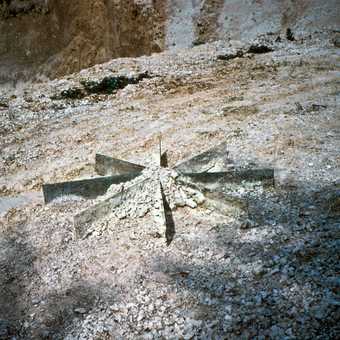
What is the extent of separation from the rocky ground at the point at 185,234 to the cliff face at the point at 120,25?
21.2 feet

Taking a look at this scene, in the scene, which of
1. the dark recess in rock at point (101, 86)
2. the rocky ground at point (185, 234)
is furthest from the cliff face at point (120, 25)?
the rocky ground at point (185, 234)

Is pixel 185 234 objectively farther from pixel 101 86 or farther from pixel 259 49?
pixel 259 49

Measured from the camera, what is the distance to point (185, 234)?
3.98 meters

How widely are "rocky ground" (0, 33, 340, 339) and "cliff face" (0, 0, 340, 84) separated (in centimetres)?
647

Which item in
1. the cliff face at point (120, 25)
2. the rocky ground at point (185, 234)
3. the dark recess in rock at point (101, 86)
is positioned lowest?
the rocky ground at point (185, 234)

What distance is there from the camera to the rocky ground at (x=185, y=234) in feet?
10.0

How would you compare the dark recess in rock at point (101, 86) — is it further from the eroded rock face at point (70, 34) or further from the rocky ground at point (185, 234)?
the eroded rock face at point (70, 34)

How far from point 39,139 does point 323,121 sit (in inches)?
192

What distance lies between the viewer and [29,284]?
3.70 m

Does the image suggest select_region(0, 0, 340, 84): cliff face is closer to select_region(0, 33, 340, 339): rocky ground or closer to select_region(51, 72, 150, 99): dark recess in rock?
select_region(51, 72, 150, 99): dark recess in rock

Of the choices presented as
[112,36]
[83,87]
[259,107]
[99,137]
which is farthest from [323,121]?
[112,36]

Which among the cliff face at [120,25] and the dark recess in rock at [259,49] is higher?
the cliff face at [120,25]

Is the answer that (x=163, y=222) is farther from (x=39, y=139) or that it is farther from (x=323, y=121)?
(x=39, y=139)

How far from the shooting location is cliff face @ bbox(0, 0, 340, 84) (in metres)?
13.7
